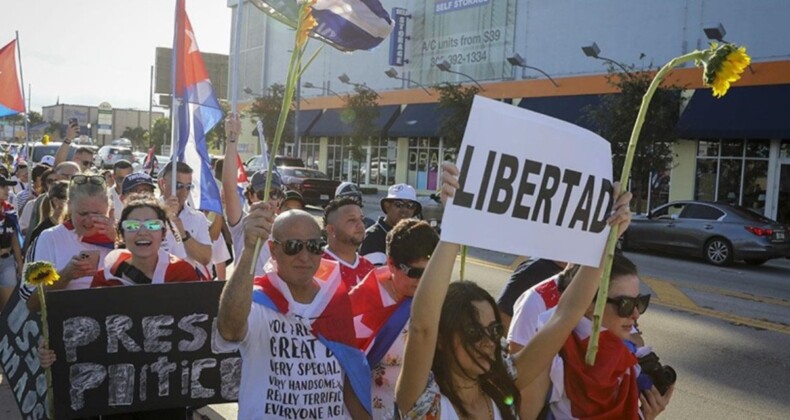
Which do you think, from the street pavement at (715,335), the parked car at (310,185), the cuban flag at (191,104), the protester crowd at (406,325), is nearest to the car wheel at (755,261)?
the street pavement at (715,335)

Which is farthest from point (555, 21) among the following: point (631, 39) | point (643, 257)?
point (643, 257)

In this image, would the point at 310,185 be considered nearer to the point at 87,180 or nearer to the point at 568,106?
the point at 568,106

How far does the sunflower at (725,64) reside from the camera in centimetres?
281

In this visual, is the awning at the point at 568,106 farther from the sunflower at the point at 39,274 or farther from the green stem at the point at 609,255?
the sunflower at the point at 39,274

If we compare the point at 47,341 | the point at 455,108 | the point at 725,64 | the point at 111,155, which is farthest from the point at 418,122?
the point at 725,64

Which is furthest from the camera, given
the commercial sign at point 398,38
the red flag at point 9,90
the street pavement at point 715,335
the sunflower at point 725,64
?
the commercial sign at point 398,38

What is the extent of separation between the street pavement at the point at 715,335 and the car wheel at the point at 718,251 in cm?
65

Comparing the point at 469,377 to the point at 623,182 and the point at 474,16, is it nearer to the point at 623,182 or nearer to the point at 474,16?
the point at 623,182

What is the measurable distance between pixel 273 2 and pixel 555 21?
27527 millimetres

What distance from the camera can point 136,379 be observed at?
4086mm

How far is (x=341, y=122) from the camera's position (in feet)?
133

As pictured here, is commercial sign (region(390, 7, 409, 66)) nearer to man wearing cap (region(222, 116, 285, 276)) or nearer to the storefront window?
the storefront window

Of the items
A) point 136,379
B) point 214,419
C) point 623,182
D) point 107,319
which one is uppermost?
point 623,182

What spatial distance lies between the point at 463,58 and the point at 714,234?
66.7ft
